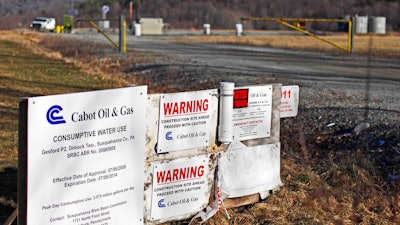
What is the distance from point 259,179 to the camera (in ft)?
25.5

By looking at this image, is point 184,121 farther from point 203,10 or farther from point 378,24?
point 203,10

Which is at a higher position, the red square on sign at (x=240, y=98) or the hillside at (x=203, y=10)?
the hillside at (x=203, y=10)

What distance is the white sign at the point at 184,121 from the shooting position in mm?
6688

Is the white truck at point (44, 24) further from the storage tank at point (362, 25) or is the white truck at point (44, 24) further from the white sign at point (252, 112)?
the white sign at point (252, 112)

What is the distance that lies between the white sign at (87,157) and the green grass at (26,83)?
3490 millimetres

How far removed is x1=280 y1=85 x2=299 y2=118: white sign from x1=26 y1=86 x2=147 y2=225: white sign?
218cm

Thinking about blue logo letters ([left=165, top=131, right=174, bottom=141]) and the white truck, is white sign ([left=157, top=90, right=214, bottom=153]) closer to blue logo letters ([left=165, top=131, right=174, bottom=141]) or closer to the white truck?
blue logo letters ([left=165, top=131, right=174, bottom=141])

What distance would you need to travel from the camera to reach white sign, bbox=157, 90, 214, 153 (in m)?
6.69

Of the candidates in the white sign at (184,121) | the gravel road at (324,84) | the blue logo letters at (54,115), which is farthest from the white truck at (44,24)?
the blue logo letters at (54,115)

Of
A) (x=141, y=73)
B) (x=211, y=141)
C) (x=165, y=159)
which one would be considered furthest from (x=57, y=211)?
(x=141, y=73)

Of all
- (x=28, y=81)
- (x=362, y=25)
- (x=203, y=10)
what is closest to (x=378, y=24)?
(x=362, y=25)

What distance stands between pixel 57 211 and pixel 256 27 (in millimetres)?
73636

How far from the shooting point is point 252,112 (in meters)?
7.62

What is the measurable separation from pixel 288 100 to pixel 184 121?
1.69 metres
